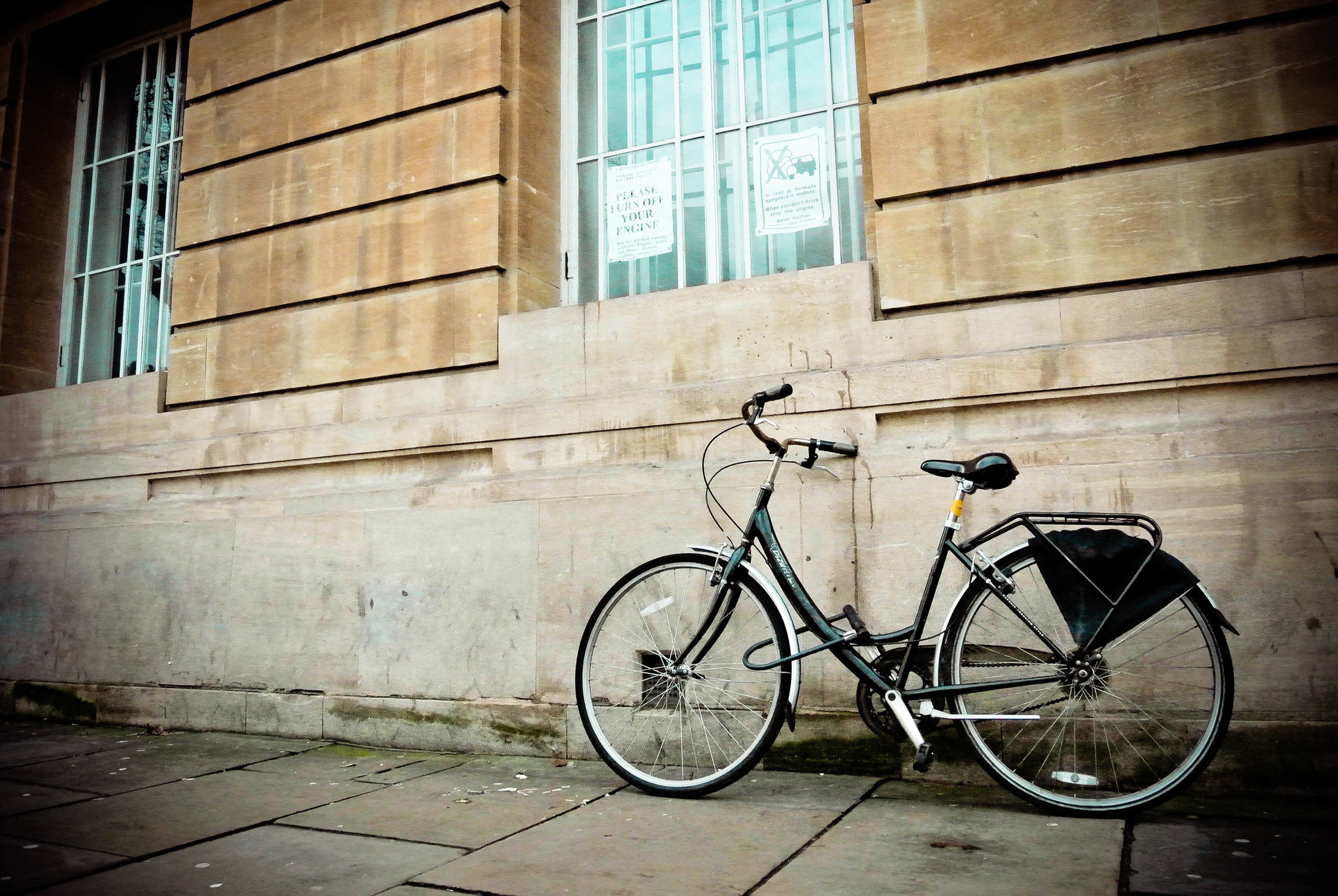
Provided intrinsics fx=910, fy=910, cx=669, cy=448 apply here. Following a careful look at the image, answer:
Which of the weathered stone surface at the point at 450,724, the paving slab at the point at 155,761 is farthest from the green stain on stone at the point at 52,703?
the weathered stone surface at the point at 450,724

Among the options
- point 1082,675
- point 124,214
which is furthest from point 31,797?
point 124,214

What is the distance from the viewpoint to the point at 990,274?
4.05 meters

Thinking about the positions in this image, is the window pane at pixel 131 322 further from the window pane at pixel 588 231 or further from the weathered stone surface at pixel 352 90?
the window pane at pixel 588 231

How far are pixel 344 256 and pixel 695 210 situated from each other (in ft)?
7.16

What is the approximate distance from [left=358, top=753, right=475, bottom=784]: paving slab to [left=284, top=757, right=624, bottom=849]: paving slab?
0.23 feet

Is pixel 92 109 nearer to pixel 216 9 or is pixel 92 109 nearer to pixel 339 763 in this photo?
pixel 216 9

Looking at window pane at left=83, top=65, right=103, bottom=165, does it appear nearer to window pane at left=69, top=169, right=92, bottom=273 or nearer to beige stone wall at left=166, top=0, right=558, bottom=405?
window pane at left=69, top=169, right=92, bottom=273

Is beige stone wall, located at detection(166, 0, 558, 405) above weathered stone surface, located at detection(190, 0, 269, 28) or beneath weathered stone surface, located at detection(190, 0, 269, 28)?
beneath

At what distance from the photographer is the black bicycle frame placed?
126 inches

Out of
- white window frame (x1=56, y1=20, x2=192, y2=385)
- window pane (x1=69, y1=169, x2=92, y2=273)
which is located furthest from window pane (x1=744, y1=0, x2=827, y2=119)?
window pane (x1=69, y1=169, x2=92, y2=273)

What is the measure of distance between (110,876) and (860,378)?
130 inches

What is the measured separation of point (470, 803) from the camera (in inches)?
139

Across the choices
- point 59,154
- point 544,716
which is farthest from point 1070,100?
point 59,154

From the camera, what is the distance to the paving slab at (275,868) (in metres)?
2.59
